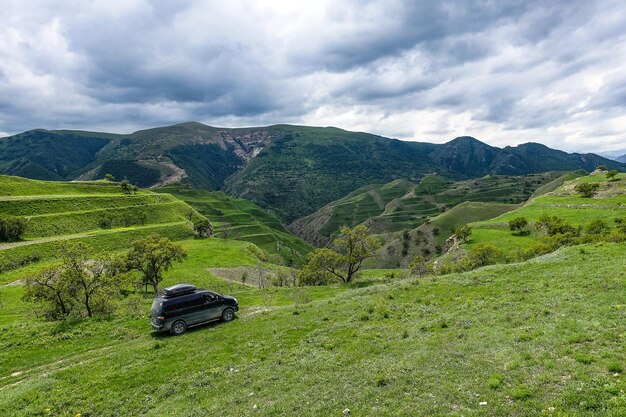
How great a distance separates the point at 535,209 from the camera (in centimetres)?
10506

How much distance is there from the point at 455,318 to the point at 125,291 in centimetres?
6587

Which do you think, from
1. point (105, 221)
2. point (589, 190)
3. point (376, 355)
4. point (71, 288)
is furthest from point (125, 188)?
point (589, 190)

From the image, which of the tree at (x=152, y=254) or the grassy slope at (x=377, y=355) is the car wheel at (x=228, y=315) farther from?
the tree at (x=152, y=254)

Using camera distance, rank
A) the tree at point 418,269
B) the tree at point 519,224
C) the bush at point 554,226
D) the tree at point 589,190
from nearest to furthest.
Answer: the tree at point 418,269
the bush at point 554,226
the tree at point 519,224
the tree at point 589,190

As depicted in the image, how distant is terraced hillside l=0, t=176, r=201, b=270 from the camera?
8806cm

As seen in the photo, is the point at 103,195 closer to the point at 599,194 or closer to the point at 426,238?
the point at 426,238

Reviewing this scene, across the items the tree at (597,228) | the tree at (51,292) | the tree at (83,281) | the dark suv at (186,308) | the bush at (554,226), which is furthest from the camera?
the bush at (554,226)

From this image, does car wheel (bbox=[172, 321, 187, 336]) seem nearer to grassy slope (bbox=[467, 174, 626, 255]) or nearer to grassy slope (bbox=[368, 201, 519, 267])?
grassy slope (bbox=[467, 174, 626, 255])

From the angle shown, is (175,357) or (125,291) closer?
(175,357)

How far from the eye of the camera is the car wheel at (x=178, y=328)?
27828 millimetres

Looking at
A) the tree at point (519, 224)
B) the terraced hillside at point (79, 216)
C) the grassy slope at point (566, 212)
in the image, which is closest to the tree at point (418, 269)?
the grassy slope at point (566, 212)

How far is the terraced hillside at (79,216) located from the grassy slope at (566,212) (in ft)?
353

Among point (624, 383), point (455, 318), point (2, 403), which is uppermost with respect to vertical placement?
point (624, 383)

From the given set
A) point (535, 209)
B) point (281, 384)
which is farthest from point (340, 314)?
point (535, 209)
